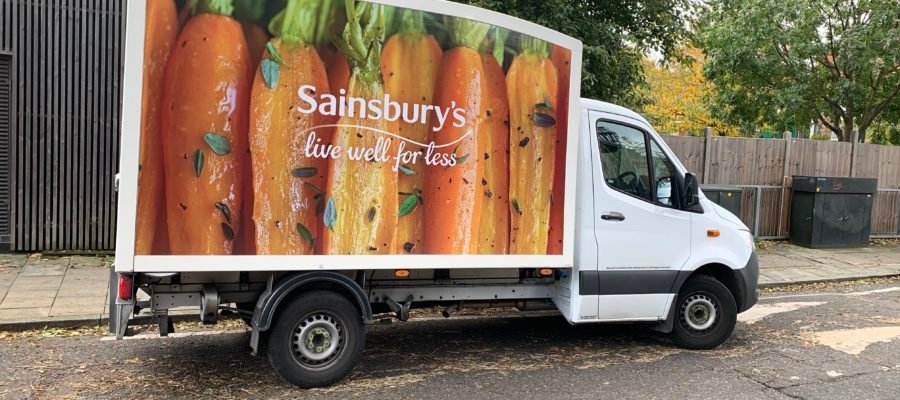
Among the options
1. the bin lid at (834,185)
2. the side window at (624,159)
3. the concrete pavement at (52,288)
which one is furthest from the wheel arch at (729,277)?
the bin lid at (834,185)

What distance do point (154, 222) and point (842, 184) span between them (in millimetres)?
12377

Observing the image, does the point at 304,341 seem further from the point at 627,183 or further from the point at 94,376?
the point at 627,183

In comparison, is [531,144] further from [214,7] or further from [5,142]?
[5,142]

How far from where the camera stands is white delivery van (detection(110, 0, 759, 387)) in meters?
4.18

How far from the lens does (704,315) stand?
6.09 m

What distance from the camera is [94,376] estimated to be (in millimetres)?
5012

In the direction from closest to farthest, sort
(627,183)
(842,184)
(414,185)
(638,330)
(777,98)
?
(414,185), (627,183), (638,330), (842,184), (777,98)

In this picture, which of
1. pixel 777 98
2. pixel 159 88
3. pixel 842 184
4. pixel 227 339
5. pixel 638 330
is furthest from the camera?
pixel 777 98

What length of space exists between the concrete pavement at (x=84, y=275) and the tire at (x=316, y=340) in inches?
115

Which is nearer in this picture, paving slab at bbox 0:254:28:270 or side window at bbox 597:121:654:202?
side window at bbox 597:121:654:202

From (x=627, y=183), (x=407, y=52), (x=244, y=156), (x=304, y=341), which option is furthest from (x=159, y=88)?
(x=627, y=183)

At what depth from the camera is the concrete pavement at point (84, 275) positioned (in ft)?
21.7

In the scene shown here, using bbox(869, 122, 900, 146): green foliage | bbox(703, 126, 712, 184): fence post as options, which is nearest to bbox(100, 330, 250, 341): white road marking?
bbox(703, 126, 712, 184): fence post

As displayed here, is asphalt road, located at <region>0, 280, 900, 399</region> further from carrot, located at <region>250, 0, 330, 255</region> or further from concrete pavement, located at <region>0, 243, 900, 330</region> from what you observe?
carrot, located at <region>250, 0, 330, 255</region>
